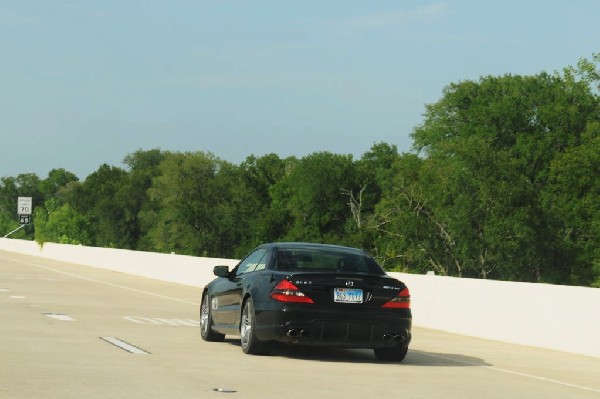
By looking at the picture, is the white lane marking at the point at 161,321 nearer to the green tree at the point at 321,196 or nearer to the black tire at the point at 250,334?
the black tire at the point at 250,334

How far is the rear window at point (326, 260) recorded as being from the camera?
16.6 m

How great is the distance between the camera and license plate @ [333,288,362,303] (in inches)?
618

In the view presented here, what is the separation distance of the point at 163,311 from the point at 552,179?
66832 mm

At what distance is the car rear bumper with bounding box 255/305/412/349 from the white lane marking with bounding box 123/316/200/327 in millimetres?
6821

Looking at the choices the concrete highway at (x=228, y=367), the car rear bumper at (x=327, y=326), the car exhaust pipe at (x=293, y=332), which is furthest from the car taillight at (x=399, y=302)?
the car exhaust pipe at (x=293, y=332)

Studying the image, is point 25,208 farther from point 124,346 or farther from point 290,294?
point 290,294

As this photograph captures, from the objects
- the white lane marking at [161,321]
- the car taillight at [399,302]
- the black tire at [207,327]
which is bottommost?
the white lane marking at [161,321]

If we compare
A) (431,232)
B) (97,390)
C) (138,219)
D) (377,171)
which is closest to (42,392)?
(97,390)

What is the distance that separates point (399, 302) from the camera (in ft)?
52.5

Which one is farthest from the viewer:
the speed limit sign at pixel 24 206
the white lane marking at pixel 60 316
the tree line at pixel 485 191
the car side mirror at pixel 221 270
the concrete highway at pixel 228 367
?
the speed limit sign at pixel 24 206

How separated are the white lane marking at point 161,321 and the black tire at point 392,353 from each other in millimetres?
6382

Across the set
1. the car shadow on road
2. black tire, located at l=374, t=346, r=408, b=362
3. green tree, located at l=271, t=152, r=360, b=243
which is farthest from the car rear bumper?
green tree, located at l=271, t=152, r=360, b=243

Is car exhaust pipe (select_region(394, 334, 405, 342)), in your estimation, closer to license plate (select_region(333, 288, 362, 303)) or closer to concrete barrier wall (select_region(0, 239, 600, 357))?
license plate (select_region(333, 288, 362, 303))

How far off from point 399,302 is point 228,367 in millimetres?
2654
